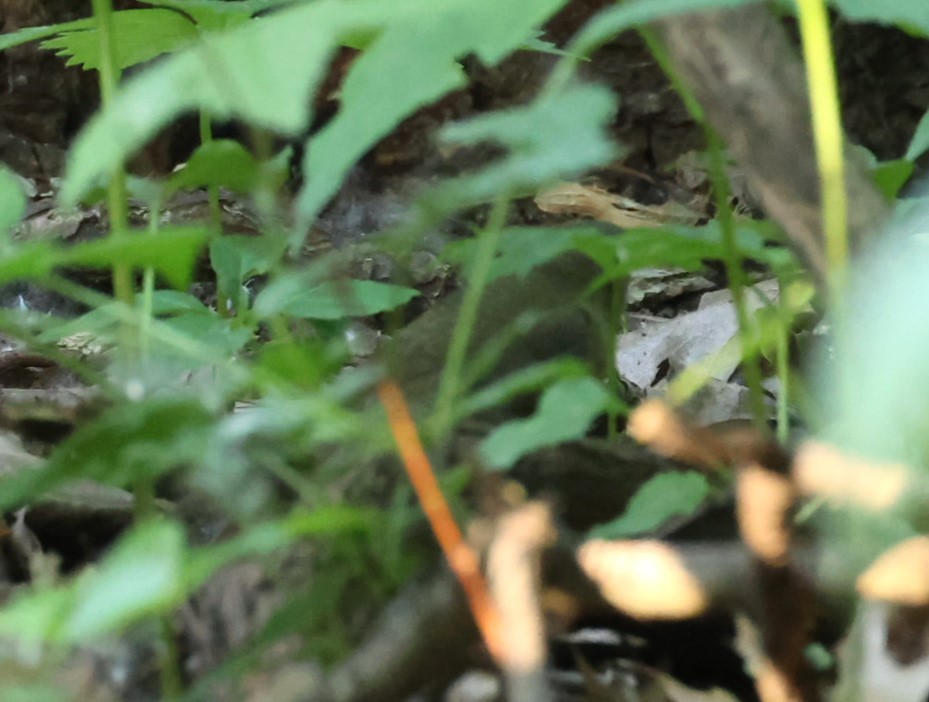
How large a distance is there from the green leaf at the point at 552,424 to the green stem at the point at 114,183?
200 mm

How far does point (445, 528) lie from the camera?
33cm

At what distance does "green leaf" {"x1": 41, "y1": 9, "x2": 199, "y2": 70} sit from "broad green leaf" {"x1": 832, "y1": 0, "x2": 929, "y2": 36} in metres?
0.48

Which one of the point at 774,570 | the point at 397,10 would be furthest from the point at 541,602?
the point at 397,10

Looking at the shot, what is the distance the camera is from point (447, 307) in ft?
2.98

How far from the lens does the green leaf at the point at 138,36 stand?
730mm

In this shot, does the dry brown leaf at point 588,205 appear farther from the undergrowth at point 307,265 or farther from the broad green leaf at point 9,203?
the broad green leaf at point 9,203

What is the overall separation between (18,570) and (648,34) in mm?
474

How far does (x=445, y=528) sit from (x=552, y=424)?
49 mm

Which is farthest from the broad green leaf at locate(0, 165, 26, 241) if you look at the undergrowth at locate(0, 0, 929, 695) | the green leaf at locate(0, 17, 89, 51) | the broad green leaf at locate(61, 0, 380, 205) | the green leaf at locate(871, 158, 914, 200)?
the green leaf at locate(871, 158, 914, 200)

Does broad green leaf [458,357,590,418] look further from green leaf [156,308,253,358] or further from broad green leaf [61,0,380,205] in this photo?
green leaf [156,308,253,358]

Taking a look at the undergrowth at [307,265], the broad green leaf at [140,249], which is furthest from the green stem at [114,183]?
the broad green leaf at [140,249]

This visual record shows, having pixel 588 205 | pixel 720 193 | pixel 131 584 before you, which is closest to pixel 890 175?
pixel 720 193

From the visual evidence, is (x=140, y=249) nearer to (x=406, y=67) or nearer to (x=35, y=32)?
(x=406, y=67)

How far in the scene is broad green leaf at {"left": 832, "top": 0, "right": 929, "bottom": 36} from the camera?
0.37 metres
